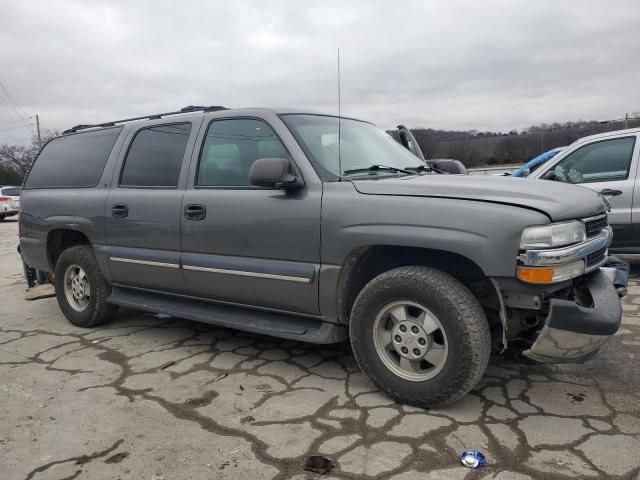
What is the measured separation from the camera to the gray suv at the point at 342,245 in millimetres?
2611

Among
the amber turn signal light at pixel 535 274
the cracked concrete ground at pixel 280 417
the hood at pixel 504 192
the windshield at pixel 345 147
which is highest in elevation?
the windshield at pixel 345 147

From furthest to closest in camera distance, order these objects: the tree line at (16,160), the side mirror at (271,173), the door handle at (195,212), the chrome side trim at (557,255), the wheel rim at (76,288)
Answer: the tree line at (16,160)
the wheel rim at (76,288)
the door handle at (195,212)
the side mirror at (271,173)
the chrome side trim at (557,255)

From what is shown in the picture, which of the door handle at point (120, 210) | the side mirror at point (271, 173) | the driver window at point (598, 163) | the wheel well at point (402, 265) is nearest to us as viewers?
the wheel well at point (402, 265)

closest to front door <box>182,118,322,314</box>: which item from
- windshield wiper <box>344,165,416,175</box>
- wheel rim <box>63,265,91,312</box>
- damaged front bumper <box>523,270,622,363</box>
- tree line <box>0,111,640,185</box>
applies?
windshield wiper <box>344,165,416,175</box>

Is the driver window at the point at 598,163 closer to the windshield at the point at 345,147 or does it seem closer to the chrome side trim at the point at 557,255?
the windshield at the point at 345,147

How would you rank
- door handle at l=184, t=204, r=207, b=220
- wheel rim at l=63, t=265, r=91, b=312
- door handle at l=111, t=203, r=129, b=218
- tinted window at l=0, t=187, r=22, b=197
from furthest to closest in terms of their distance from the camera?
1. tinted window at l=0, t=187, r=22, b=197
2. wheel rim at l=63, t=265, r=91, b=312
3. door handle at l=111, t=203, r=129, b=218
4. door handle at l=184, t=204, r=207, b=220

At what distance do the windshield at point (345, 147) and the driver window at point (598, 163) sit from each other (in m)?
2.83

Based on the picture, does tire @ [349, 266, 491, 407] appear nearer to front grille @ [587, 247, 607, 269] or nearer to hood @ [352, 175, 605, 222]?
hood @ [352, 175, 605, 222]

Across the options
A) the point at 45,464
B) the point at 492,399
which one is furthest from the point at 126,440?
the point at 492,399

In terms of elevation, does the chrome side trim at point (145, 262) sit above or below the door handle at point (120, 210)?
below

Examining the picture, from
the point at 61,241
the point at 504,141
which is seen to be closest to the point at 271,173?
the point at 61,241

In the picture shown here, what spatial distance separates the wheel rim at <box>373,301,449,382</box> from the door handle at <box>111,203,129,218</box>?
2350mm

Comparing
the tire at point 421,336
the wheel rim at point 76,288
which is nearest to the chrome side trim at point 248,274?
the tire at point 421,336

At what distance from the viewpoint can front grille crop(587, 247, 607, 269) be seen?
283 cm
